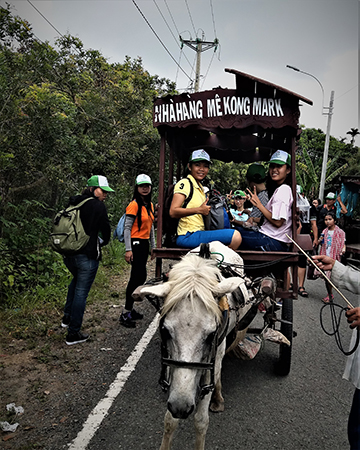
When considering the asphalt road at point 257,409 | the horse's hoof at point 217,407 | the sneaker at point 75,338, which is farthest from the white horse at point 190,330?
the sneaker at point 75,338

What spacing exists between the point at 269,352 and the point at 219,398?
155 cm

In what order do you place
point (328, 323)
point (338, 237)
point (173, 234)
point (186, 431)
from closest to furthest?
point (186, 431) → point (173, 234) → point (328, 323) → point (338, 237)

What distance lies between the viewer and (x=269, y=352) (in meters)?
4.66

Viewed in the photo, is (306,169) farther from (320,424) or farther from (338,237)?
(320,424)

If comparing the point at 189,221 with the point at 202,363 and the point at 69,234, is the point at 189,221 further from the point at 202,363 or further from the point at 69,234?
the point at 202,363

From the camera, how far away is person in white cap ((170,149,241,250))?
386 cm

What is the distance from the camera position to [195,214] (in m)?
4.03

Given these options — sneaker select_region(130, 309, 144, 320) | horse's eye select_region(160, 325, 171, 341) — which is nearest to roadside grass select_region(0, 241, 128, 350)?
sneaker select_region(130, 309, 144, 320)

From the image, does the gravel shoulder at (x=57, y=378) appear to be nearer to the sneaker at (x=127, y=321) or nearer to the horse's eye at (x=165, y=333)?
the sneaker at (x=127, y=321)

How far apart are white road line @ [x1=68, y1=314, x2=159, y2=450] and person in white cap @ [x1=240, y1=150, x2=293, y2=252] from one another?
1.94 meters

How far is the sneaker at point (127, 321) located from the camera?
540 cm

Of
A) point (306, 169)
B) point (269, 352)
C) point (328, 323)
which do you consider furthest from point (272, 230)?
Result: point (306, 169)

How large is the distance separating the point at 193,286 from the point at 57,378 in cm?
245

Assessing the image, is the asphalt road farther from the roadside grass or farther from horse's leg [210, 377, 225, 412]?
the roadside grass
